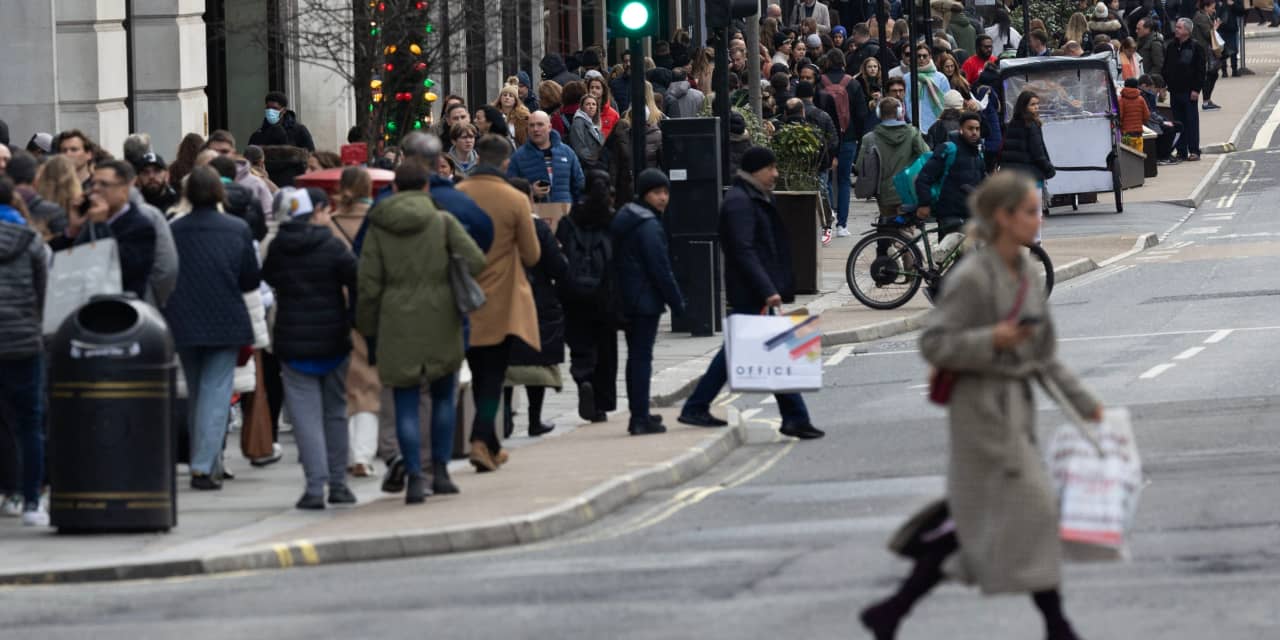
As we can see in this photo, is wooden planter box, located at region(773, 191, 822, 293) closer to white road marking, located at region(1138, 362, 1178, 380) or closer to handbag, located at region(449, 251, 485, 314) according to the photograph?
white road marking, located at region(1138, 362, 1178, 380)

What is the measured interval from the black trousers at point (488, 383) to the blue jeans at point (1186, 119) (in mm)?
29100

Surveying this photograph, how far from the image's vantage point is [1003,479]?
8.02 m

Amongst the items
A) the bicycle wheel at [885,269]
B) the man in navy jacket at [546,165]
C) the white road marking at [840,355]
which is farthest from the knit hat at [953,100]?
the man in navy jacket at [546,165]

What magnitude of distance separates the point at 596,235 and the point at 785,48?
68.3ft

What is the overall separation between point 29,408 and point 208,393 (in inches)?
44.5

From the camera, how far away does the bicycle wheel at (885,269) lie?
2225 cm

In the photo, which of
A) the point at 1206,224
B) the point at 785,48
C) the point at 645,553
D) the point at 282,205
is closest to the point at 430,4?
the point at 282,205

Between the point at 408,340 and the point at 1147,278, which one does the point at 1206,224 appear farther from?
the point at 408,340

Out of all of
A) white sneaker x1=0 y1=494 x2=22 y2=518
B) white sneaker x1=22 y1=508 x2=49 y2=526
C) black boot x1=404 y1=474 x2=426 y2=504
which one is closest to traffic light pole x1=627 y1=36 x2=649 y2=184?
black boot x1=404 y1=474 x2=426 y2=504

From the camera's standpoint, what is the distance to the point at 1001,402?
8094 millimetres

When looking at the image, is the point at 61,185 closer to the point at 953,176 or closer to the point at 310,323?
the point at 310,323

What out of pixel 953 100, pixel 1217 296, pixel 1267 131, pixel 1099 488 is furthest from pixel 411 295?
pixel 1267 131

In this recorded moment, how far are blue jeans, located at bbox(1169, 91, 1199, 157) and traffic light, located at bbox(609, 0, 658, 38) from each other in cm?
2364

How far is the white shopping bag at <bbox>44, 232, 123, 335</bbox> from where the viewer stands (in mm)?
12648
